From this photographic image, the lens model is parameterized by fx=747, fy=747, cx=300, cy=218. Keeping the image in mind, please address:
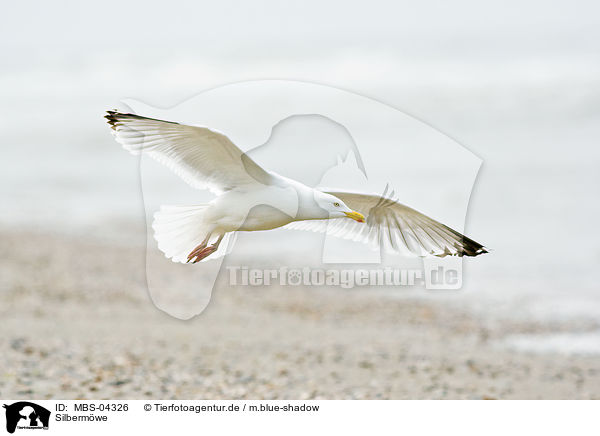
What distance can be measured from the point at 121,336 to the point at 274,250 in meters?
2.96

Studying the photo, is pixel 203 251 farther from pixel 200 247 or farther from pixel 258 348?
pixel 258 348

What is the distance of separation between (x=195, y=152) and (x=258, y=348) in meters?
2.41

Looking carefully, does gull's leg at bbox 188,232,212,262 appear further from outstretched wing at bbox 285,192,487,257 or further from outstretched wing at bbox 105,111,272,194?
outstretched wing at bbox 285,192,487,257

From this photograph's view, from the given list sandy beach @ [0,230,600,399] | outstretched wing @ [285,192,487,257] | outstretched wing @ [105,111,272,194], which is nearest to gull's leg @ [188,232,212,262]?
outstretched wing @ [105,111,272,194]

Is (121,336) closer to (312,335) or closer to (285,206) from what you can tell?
(312,335)

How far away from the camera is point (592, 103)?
17.0 meters

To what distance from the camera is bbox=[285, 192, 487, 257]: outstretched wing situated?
12.2 feet

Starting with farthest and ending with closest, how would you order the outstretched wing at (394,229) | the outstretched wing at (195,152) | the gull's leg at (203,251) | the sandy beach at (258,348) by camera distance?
the sandy beach at (258,348)
the outstretched wing at (394,229)
the gull's leg at (203,251)
the outstretched wing at (195,152)

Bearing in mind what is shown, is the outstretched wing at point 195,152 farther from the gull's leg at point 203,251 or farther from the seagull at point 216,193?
the gull's leg at point 203,251

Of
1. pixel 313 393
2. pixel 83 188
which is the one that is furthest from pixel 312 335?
pixel 83 188

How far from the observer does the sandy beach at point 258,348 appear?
4.52 metres

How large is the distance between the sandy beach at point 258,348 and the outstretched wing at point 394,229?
3.51ft

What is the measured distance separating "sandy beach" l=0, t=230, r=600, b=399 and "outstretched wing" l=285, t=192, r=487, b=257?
107 cm

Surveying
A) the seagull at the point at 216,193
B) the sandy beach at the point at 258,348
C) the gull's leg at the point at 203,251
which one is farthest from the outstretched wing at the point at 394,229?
the sandy beach at the point at 258,348
